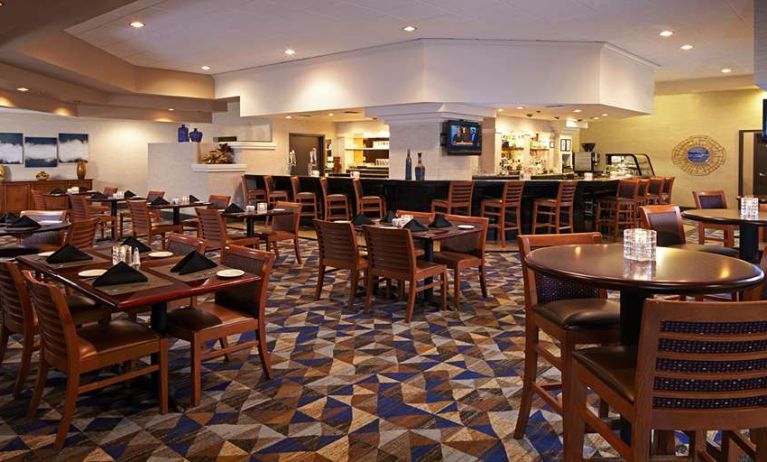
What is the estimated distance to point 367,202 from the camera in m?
10.2

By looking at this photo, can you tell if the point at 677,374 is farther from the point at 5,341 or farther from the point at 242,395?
the point at 5,341

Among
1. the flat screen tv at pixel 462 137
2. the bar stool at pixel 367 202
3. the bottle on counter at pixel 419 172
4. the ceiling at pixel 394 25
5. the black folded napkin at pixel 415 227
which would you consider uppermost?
the ceiling at pixel 394 25

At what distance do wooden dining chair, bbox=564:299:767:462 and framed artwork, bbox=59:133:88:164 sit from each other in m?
17.5

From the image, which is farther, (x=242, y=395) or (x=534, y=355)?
(x=242, y=395)

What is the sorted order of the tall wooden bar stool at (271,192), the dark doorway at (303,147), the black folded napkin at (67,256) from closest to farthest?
1. the black folded napkin at (67,256)
2. the tall wooden bar stool at (271,192)
3. the dark doorway at (303,147)

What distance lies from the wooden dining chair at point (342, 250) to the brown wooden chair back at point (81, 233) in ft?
6.84

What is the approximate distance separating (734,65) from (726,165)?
14.7 feet

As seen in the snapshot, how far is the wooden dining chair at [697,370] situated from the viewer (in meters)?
1.80

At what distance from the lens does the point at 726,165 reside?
15633 mm

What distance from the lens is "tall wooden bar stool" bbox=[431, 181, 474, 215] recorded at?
30.7 feet

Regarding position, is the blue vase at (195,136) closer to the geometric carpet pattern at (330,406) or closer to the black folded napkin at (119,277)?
the geometric carpet pattern at (330,406)

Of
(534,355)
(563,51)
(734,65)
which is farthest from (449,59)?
(534,355)

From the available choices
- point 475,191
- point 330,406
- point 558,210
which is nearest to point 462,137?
point 475,191

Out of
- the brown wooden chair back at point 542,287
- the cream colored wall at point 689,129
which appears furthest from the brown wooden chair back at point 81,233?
the cream colored wall at point 689,129
